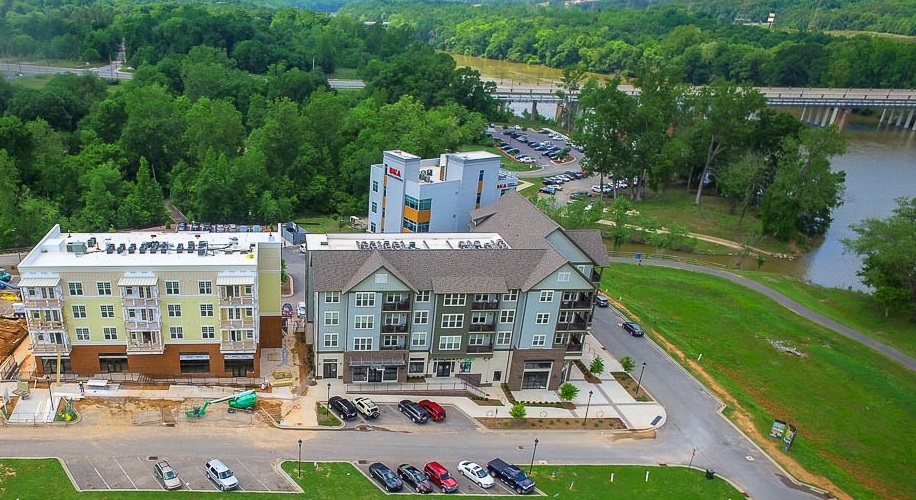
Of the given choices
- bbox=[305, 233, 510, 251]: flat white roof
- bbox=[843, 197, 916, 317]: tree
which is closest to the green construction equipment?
bbox=[305, 233, 510, 251]: flat white roof

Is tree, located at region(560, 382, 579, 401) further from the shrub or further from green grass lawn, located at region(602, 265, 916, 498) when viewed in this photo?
green grass lawn, located at region(602, 265, 916, 498)

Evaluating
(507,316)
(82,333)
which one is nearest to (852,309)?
(507,316)

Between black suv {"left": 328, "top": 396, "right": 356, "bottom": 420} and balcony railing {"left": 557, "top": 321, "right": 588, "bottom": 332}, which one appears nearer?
black suv {"left": 328, "top": 396, "right": 356, "bottom": 420}

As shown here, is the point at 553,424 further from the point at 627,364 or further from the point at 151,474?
the point at 151,474

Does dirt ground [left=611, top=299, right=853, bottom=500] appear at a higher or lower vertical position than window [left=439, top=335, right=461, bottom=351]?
lower

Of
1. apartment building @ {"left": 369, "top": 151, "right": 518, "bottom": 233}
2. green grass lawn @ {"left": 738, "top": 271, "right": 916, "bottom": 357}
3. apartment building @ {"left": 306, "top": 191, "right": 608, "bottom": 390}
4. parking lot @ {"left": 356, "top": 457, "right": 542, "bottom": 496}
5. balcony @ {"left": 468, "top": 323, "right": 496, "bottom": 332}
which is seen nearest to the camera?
parking lot @ {"left": 356, "top": 457, "right": 542, "bottom": 496}

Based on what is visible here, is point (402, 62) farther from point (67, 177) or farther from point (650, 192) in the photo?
point (67, 177)
